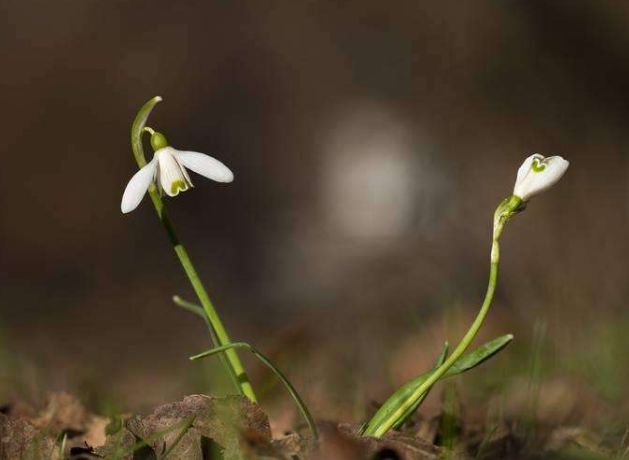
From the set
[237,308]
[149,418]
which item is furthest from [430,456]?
[237,308]

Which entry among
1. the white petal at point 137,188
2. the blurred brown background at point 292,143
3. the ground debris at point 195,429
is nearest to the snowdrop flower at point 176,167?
the white petal at point 137,188

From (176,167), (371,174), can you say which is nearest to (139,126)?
(176,167)

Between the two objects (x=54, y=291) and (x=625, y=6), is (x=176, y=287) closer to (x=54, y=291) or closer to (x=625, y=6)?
(x=54, y=291)

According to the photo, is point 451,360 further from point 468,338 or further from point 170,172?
point 170,172

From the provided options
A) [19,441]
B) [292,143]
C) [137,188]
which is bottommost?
[19,441]

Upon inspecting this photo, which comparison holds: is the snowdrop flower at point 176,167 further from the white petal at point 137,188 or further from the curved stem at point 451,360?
the curved stem at point 451,360

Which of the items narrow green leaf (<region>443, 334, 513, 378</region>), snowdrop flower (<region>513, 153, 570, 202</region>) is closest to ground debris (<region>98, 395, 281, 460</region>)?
narrow green leaf (<region>443, 334, 513, 378</region>)

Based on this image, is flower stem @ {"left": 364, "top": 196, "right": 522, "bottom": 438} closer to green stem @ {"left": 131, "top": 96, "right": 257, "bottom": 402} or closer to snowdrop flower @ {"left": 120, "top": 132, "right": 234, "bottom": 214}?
green stem @ {"left": 131, "top": 96, "right": 257, "bottom": 402}
